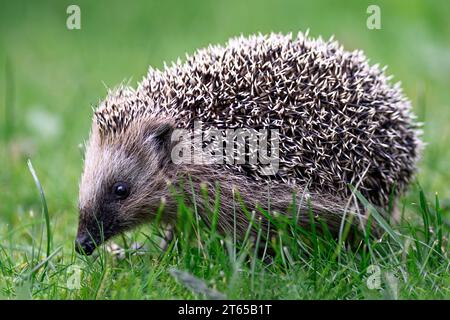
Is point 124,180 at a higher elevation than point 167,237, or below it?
higher

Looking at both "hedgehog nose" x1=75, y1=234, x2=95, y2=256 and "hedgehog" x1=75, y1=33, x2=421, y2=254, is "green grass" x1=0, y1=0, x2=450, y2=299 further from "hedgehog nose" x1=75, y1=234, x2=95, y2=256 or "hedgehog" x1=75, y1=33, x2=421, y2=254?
"hedgehog" x1=75, y1=33, x2=421, y2=254

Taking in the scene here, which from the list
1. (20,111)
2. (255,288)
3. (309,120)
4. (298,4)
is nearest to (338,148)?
(309,120)

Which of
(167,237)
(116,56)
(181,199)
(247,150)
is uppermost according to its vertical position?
(116,56)

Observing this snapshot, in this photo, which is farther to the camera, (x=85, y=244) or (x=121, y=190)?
(x=121, y=190)

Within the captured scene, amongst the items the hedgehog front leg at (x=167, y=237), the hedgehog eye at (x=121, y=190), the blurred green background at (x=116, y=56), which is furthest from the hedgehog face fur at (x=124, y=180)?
the blurred green background at (x=116, y=56)

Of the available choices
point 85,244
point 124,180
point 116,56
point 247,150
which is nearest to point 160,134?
point 124,180

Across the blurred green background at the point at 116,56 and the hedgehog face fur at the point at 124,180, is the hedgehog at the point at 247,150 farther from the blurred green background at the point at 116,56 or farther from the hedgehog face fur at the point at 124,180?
the blurred green background at the point at 116,56

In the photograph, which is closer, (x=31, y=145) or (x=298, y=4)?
(x=31, y=145)

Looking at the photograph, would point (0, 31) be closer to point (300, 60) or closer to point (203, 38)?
point (203, 38)

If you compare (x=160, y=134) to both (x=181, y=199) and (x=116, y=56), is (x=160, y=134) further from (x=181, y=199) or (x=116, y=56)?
(x=116, y=56)
